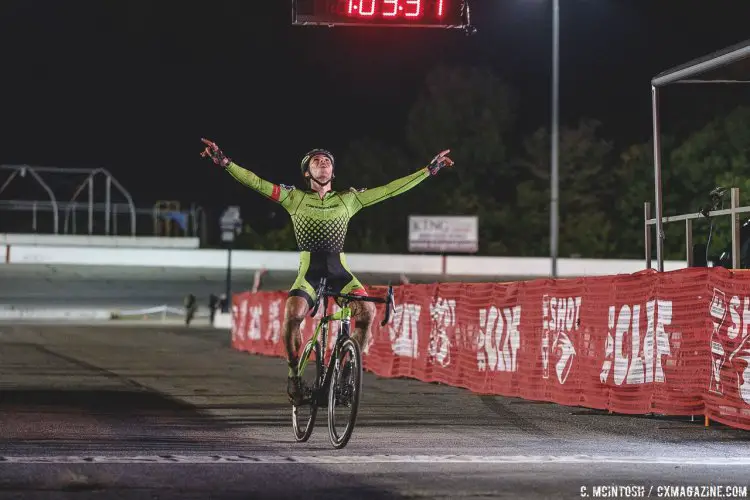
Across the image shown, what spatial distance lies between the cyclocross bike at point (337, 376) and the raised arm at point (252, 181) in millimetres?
694

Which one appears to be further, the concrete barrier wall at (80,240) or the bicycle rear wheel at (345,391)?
the concrete barrier wall at (80,240)

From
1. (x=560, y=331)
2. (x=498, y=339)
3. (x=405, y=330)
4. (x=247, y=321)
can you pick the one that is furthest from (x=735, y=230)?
(x=247, y=321)

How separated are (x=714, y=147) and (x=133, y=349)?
5235cm

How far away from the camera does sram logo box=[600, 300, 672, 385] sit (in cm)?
1293

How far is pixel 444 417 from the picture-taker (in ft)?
42.5

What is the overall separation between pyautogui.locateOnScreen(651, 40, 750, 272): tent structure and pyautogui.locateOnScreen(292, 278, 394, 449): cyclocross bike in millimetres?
4763

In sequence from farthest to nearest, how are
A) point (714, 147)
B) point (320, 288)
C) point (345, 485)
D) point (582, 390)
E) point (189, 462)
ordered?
point (714, 147) < point (582, 390) < point (320, 288) < point (189, 462) < point (345, 485)

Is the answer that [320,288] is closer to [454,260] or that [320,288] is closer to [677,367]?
[677,367]

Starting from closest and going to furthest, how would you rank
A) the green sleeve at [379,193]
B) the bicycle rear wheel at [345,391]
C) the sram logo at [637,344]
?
the bicycle rear wheel at [345,391] → the green sleeve at [379,193] → the sram logo at [637,344]

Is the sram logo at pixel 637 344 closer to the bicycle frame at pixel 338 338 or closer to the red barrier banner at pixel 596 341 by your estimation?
the red barrier banner at pixel 596 341

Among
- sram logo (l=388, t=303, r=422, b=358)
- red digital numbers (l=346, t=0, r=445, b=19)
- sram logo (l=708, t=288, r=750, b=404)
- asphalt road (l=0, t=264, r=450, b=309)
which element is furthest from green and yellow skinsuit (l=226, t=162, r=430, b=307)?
asphalt road (l=0, t=264, r=450, b=309)

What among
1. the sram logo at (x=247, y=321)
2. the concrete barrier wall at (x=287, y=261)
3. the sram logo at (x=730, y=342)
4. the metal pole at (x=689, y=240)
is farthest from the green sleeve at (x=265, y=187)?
the concrete barrier wall at (x=287, y=261)

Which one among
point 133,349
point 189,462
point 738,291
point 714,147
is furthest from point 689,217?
point 714,147

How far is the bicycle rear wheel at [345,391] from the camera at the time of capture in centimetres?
988
